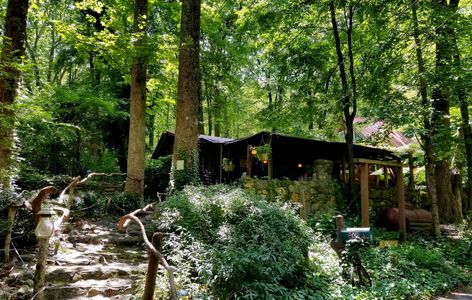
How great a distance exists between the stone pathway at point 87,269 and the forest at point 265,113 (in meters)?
0.74

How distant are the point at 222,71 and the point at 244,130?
7.66m

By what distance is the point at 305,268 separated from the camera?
4.57 metres

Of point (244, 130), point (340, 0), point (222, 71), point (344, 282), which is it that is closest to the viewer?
point (344, 282)

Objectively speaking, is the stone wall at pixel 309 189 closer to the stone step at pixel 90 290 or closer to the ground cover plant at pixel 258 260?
the ground cover plant at pixel 258 260

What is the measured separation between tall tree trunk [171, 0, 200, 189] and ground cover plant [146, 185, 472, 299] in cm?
175

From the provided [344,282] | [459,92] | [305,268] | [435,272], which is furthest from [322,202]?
[305,268]

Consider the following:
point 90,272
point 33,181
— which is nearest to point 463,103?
point 90,272

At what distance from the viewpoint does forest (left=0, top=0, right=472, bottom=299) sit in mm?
4617

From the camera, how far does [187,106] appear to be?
8.26 m

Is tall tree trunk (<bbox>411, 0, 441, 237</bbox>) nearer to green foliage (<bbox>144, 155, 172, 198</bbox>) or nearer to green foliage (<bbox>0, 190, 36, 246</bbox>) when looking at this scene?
green foliage (<bbox>144, 155, 172, 198</bbox>)

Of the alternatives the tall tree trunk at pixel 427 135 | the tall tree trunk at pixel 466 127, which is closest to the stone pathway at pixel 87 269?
the tall tree trunk at pixel 427 135

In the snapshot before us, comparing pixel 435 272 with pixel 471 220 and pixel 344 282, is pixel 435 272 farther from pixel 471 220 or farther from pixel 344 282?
pixel 471 220

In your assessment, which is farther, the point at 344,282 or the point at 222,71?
the point at 222,71

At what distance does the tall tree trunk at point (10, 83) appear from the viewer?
16.8 feet
